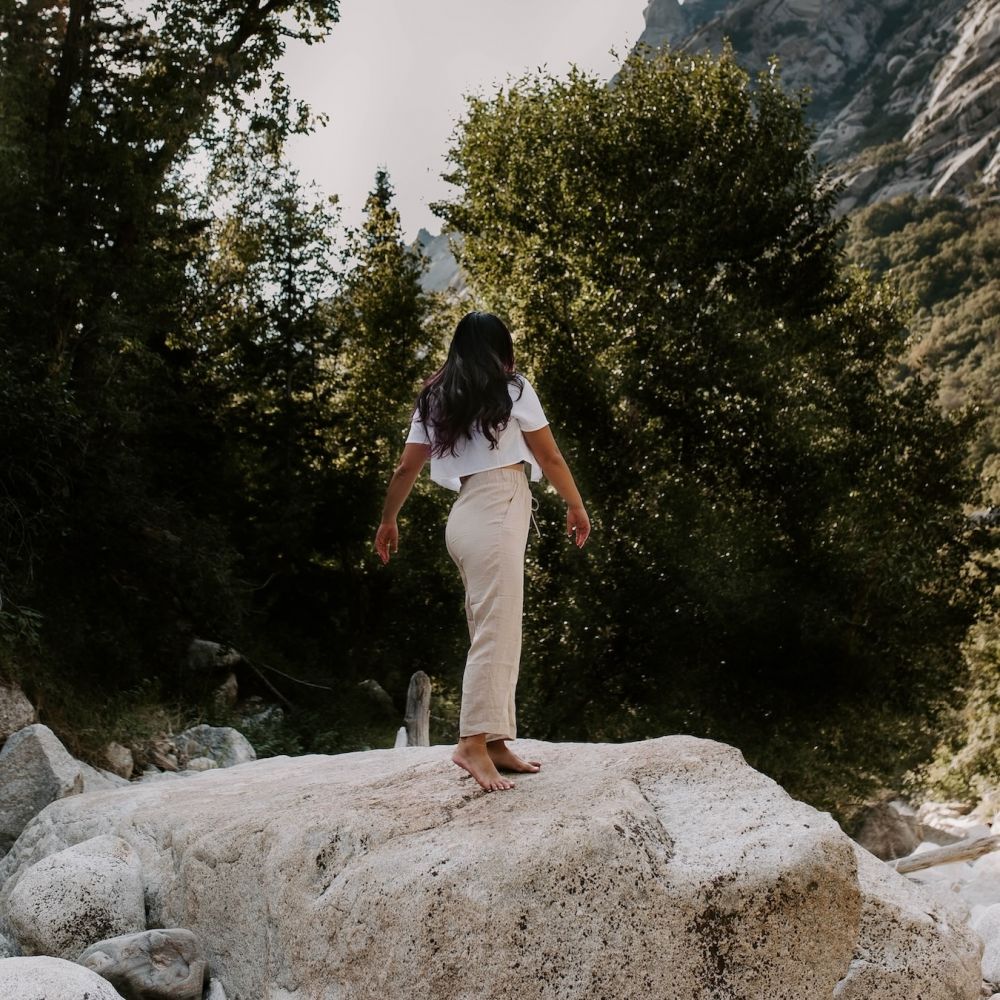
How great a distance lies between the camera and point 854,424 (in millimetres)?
20062

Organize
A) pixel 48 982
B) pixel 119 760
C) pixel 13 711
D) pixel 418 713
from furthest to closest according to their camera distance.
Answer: pixel 418 713 < pixel 119 760 < pixel 13 711 < pixel 48 982

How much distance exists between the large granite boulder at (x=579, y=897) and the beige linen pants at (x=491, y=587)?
429 millimetres

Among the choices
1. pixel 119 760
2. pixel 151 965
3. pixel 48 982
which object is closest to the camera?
pixel 48 982

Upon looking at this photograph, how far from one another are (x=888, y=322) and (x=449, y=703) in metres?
13.2

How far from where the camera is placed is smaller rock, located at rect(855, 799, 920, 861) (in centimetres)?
1630

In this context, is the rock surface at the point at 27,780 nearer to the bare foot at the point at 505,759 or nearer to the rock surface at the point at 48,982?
the rock surface at the point at 48,982

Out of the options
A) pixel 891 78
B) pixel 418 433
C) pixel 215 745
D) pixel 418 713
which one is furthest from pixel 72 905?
pixel 891 78

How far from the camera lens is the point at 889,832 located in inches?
658

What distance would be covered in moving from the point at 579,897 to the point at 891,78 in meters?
157

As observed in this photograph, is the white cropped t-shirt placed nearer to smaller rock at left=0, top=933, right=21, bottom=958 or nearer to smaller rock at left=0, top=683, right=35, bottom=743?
smaller rock at left=0, top=933, right=21, bottom=958

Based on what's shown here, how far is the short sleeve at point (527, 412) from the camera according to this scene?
5.08 metres

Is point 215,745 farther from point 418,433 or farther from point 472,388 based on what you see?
point 472,388

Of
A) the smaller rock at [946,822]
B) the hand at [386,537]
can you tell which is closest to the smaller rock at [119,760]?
the hand at [386,537]

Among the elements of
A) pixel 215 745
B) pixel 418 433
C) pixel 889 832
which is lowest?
pixel 889 832
